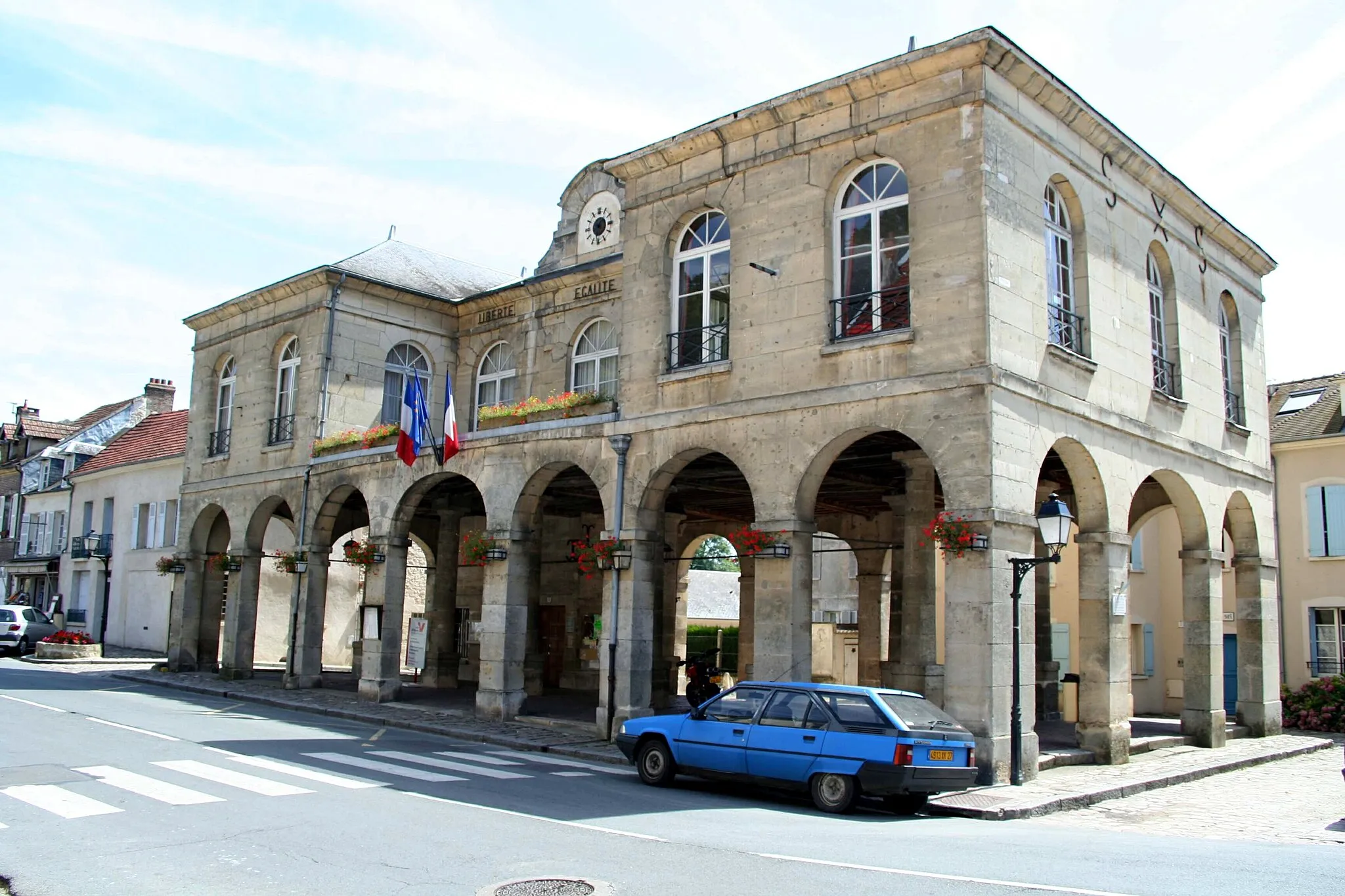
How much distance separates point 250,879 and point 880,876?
4069 mm

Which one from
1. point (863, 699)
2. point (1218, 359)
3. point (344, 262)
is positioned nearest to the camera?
point (863, 699)

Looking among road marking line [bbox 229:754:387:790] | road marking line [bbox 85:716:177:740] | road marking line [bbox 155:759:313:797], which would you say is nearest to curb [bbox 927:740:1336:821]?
road marking line [bbox 229:754:387:790]

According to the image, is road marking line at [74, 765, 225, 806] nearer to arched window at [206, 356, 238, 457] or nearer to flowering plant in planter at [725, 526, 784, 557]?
flowering plant in planter at [725, 526, 784, 557]

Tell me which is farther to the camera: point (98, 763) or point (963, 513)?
point (963, 513)

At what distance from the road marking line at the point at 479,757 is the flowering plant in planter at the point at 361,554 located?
679cm

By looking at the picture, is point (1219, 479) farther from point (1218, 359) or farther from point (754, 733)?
point (754, 733)

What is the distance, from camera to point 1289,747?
699 inches

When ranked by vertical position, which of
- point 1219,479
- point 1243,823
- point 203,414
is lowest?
point 1243,823

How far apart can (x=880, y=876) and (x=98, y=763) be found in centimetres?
890

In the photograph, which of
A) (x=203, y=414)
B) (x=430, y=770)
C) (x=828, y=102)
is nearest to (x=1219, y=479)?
(x=828, y=102)

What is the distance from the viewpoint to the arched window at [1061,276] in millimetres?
15039

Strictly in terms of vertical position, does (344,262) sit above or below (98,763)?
above

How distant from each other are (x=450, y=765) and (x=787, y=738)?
4417 millimetres

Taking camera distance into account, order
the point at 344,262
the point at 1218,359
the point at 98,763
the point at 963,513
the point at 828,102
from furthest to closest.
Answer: the point at 344,262 < the point at 1218,359 < the point at 828,102 < the point at 963,513 < the point at 98,763
